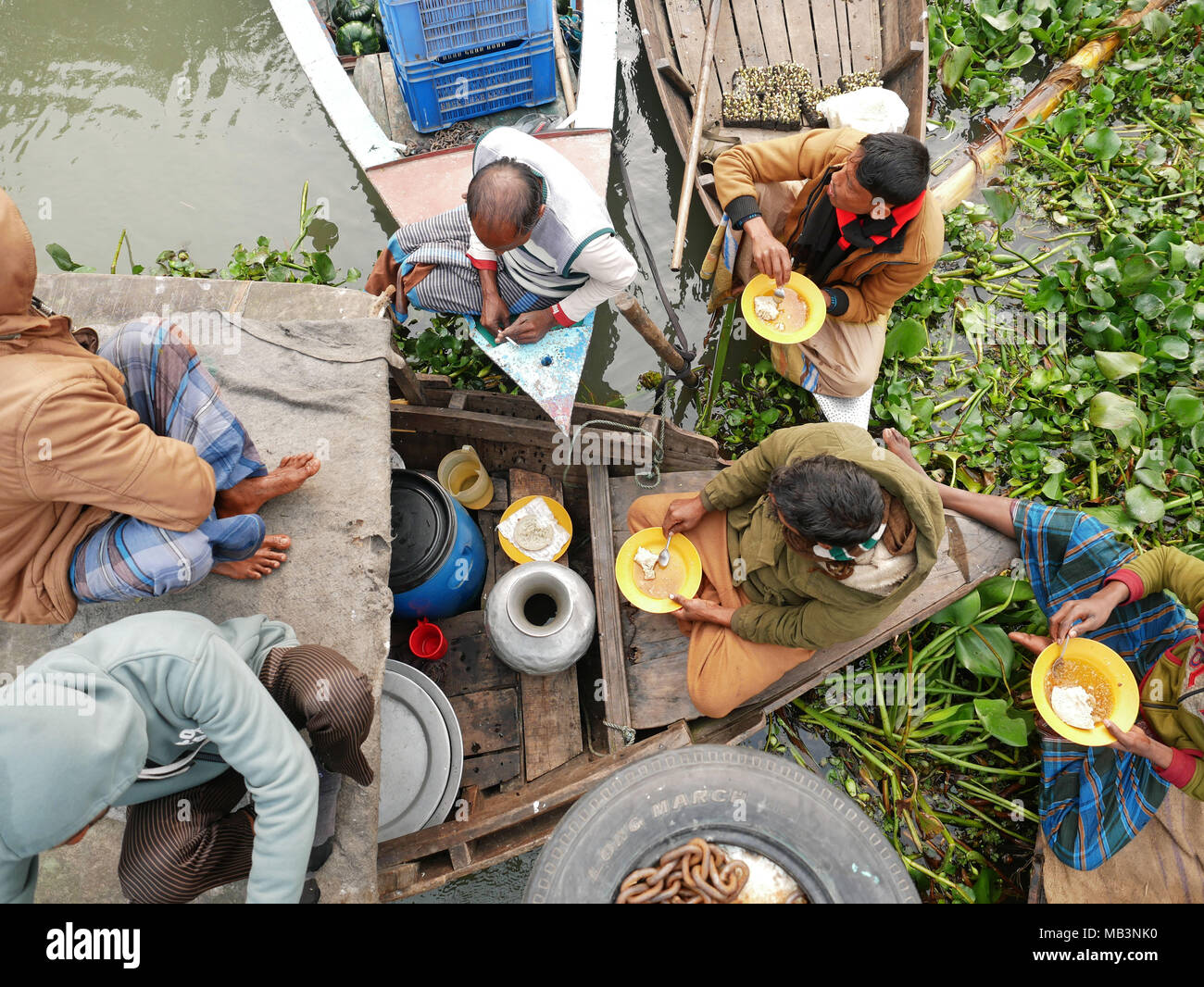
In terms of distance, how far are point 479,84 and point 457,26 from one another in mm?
396

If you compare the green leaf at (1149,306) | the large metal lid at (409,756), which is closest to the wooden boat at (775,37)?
the green leaf at (1149,306)

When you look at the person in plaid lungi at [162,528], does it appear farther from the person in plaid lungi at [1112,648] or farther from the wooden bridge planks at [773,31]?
the wooden bridge planks at [773,31]

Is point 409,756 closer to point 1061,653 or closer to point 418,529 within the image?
point 418,529

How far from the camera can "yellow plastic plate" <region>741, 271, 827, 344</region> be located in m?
3.15

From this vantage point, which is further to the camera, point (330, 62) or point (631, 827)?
point (330, 62)

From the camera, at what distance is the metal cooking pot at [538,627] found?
281 cm

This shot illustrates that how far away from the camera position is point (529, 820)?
8.57 feet

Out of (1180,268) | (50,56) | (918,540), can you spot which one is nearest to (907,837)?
(918,540)

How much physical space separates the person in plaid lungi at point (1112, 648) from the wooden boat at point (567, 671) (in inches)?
9.2

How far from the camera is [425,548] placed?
2.95 m

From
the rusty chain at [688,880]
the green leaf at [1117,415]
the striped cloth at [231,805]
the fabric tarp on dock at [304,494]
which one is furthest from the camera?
the green leaf at [1117,415]

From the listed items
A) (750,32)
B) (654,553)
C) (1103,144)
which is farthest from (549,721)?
(1103,144)
